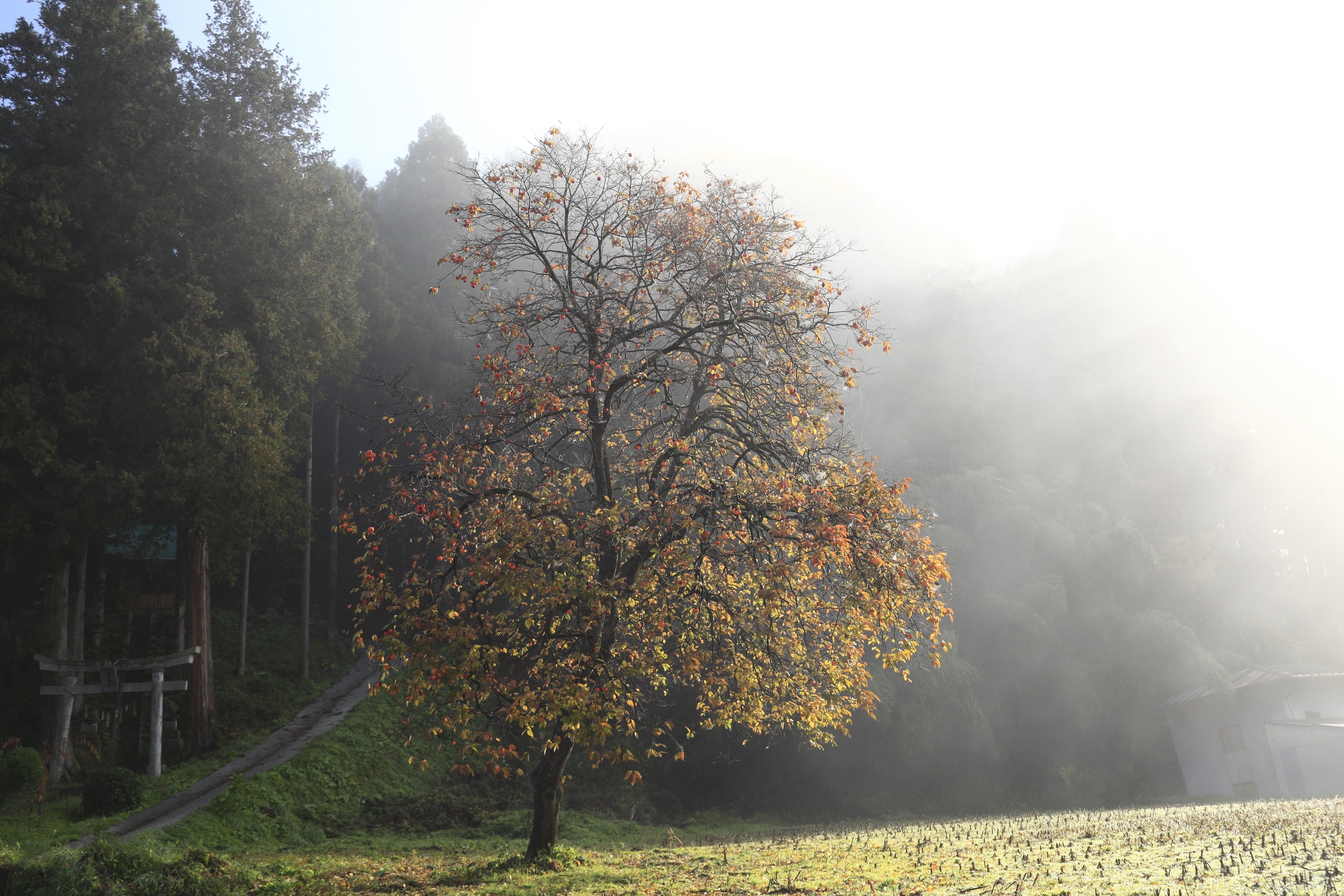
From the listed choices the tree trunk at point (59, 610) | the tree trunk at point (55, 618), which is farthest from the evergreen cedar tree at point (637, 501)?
the tree trunk at point (59, 610)

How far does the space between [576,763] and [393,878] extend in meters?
12.3

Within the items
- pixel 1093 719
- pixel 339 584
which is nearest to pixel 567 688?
pixel 1093 719

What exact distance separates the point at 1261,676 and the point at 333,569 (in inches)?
1031

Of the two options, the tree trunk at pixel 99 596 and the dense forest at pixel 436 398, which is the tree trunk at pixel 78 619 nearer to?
the dense forest at pixel 436 398

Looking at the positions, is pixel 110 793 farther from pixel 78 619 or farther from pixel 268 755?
pixel 78 619

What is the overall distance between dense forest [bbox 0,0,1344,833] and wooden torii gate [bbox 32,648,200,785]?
3.39 feet

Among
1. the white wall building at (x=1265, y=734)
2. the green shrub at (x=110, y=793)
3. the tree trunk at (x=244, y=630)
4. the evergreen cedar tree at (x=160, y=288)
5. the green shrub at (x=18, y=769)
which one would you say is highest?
the evergreen cedar tree at (x=160, y=288)

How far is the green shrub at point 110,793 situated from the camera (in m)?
11.9

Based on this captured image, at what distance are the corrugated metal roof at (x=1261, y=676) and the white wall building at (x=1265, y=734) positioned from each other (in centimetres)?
3

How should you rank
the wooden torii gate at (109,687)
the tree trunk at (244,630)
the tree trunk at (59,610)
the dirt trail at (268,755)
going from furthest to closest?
1. the tree trunk at (244,630)
2. the tree trunk at (59,610)
3. the wooden torii gate at (109,687)
4. the dirt trail at (268,755)

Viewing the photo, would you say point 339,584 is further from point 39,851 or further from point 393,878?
point 393,878

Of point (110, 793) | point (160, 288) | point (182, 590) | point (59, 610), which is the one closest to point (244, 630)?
point (182, 590)

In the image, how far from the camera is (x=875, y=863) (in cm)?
787

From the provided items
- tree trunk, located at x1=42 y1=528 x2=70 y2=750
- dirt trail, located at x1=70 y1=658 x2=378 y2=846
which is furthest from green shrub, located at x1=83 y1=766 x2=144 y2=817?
tree trunk, located at x1=42 y1=528 x2=70 y2=750
